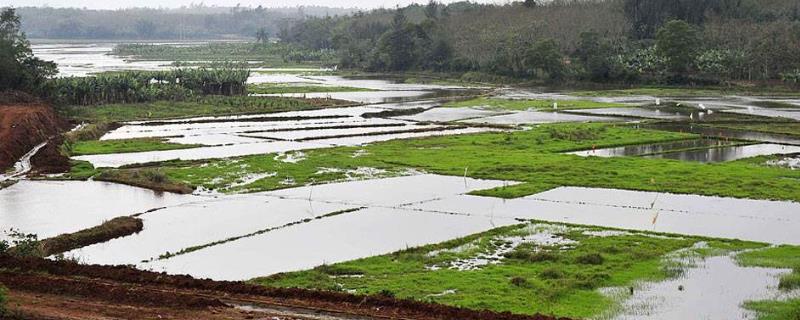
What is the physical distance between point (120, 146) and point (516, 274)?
2660cm

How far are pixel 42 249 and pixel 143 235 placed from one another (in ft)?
9.57

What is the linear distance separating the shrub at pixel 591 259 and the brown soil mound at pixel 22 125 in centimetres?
2377

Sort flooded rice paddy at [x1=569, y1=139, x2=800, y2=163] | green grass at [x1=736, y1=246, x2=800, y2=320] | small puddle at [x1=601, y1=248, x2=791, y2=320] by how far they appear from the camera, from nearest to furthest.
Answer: green grass at [x1=736, y1=246, x2=800, y2=320] → small puddle at [x1=601, y1=248, x2=791, y2=320] → flooded rice paddy at [x1=569, y1=139, x2=800, y2=163]

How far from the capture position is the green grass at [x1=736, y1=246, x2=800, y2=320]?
52.4 ft

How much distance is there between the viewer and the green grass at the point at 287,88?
75.8 meters

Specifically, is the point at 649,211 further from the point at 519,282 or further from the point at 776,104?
the point at 776,104

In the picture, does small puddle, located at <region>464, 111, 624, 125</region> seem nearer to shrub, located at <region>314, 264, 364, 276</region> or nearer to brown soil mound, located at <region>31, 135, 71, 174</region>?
brown soil mound, located at <region>31, 135, 71, 174</region>

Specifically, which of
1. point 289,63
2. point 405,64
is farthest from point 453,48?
point 289,63

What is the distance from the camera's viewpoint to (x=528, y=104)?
64938mm

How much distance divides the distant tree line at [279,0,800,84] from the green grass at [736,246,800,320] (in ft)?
196

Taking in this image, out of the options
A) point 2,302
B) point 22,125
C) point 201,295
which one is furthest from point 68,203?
point 22,125

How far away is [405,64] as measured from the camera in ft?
356

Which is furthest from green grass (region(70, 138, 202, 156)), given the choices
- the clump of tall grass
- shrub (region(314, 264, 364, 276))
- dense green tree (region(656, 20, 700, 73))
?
dense green tree (region(656, 20, 700, 73))

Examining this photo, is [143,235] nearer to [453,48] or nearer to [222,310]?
[222,310]
